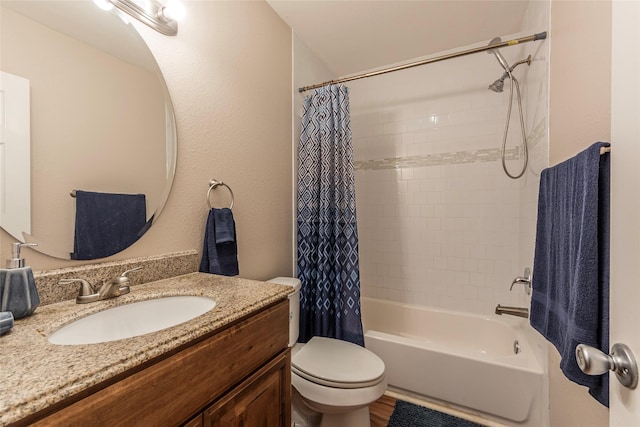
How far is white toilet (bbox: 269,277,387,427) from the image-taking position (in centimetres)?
127

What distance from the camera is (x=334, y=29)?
6.40 ft

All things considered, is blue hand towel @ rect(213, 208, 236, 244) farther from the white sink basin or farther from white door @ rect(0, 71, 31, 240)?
white door @ rect(0, 71, 31, 240)

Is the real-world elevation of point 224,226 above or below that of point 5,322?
above

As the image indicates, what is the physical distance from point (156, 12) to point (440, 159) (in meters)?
2.05

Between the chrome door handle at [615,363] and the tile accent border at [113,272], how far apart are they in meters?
1.22

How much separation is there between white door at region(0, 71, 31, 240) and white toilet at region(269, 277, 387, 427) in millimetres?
1047

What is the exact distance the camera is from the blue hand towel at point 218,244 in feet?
4.20

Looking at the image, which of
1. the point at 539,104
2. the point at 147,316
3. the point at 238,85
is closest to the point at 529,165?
the point at 539,104

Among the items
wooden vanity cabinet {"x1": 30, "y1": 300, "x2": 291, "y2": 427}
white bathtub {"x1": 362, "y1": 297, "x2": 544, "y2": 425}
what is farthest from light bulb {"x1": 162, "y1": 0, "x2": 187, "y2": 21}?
white bathtub {"x1": 362, "y1": 297, "x2": 544, "y2": 425}

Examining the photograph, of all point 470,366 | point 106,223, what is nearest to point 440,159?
point 470,366

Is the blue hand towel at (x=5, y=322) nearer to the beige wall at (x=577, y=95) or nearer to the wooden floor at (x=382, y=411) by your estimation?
the beige wall at (x=577, y=95)

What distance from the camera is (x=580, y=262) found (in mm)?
703

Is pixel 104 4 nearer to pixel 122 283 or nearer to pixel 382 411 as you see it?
pixel 122 283

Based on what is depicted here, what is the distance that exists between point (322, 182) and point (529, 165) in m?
1.32
